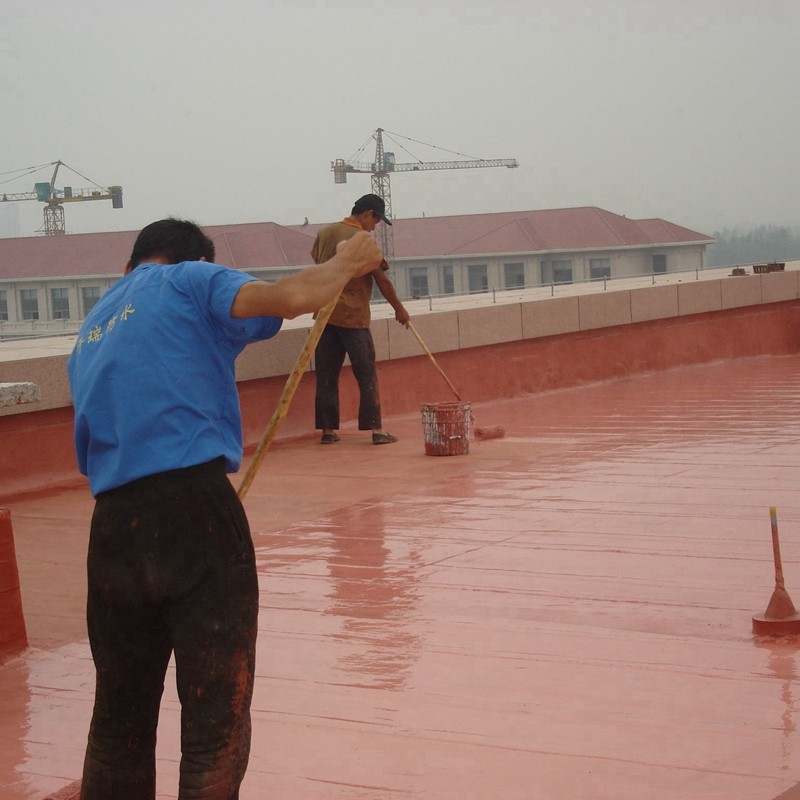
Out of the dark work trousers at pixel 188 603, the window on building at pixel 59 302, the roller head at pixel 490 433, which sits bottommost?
the roller head at pixel 490 433

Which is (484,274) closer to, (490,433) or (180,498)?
(490,433)

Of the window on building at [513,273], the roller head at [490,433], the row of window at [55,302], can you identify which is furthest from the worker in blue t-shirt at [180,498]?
the window on building at [513,273]

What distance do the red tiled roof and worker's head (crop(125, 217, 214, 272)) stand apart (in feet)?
151

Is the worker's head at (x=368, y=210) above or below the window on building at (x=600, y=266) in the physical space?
below

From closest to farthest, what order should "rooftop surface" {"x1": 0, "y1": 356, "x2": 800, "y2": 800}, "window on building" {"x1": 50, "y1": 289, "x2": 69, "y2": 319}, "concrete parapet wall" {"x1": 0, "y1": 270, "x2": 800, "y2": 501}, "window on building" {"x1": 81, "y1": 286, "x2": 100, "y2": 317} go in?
"rooftop surface" {"x1": 0, "y1": 356, "x2": 800, "y2": 800} → "concrete parapet wall" {"x1": 0, "y1": 270, "x2": 800, "y2": 501} → "window on building" {"x1": 81, "y1": 286, "x2": 100, "y2": 317} → "window on building" {"x1": 50, "y1": 289, "x2": 69, "y2": 319}

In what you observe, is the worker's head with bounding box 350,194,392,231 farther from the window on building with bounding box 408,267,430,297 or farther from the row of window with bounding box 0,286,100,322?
the window on building with bounding box 408,267,430,297

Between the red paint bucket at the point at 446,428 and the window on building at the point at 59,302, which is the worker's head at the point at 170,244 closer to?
the red paint bucket at the point at 446,428

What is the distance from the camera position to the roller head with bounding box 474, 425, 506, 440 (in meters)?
9.99

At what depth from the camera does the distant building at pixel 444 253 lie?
2036 inches

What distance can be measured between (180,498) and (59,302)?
50501 millimetres

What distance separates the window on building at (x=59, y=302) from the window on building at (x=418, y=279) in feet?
52.2

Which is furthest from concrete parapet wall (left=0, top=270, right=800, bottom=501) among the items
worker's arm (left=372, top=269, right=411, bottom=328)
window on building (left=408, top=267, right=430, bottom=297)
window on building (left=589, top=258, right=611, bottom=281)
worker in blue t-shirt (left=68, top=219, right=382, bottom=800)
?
window on building (left=589, top=258, right=611, bottom=281)

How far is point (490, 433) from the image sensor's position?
1003 centimetres

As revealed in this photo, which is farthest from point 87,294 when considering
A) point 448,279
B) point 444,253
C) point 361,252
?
point 361,252
